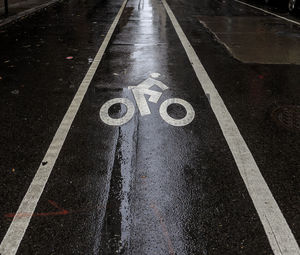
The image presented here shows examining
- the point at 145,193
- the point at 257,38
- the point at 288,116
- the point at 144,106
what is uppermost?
the point at 145,193

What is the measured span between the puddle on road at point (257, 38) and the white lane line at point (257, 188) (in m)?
3.14

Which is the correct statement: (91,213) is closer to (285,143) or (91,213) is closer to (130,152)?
(130,152)

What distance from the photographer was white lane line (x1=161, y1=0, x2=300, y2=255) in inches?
102

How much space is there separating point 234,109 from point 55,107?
2.85 meters

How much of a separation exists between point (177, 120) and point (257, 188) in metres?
1.78

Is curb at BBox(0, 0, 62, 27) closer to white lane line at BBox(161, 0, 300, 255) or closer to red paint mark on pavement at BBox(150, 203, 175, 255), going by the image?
white lane line at BBox(161, 0, 300, 255)

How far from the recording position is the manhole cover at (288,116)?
4536mm

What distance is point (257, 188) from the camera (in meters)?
3.25

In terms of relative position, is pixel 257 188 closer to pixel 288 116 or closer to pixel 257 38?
pixel 288 116

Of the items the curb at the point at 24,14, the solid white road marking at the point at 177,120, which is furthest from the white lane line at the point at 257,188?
the curb at the point at 24,14

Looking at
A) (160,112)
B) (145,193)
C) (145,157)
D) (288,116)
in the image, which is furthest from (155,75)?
(145,193)

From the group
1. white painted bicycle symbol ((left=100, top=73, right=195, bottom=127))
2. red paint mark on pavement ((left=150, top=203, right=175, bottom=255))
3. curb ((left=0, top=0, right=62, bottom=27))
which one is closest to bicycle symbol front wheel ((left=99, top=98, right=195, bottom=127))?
white painted bicycle symbol ((left=100, top=73, right=195, bottom=127))

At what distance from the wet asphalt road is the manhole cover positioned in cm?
3

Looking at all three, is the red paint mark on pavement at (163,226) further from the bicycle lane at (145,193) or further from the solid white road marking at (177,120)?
the solid white road marking at (177,120)
